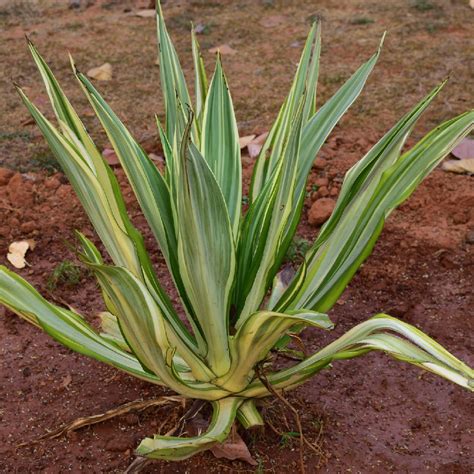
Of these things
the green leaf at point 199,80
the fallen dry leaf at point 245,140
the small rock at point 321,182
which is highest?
the green leaf at point 199,80

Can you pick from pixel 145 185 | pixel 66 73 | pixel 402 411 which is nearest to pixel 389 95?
pixel 66 73

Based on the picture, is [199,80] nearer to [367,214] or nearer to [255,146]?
[367,214]

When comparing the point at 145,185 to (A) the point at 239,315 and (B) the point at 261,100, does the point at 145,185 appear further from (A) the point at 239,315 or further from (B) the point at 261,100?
(B) the point at 261,100

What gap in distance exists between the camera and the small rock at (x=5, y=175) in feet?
11.8

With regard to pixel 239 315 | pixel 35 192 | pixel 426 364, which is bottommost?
pixel 35 192

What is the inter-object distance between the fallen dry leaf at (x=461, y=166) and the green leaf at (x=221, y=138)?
1.68 meters

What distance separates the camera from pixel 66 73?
5148mm

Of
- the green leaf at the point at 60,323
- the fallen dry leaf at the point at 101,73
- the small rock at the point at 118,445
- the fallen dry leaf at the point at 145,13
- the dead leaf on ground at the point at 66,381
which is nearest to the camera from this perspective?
the green leaf at the point at 60,323

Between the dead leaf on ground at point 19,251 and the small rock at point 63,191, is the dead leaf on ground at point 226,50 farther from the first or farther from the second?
the dead leaf on ground at point 19,251

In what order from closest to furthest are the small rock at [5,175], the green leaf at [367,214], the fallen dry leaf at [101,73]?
1. the green leaf at [367,214]
2. the small rock at [5,175]
3. the fallen dry leaf at [101,73]

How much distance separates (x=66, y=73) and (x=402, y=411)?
354cm

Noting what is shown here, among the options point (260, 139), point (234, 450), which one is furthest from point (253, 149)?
point (234, 450)

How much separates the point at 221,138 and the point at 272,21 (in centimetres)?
394

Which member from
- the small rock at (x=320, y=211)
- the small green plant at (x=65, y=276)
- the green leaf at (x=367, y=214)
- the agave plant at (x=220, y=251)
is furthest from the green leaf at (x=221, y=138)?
the small rock at (x=320, y=211)
